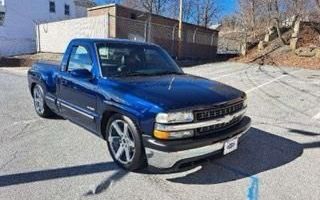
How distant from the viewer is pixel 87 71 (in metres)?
4.70

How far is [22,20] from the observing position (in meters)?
32.2

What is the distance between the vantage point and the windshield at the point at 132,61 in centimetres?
470

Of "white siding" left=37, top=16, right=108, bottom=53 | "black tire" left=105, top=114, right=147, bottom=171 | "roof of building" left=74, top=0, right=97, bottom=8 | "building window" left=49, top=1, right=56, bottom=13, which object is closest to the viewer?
"black tire" left=105, top=114, right=147, bottom=171

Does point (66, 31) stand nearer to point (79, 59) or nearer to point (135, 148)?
point (79, 59)

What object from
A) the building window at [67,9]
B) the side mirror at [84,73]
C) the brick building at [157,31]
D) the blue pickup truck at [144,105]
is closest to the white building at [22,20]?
the building window at [67,9]

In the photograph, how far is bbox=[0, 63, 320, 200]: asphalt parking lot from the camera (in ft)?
11.8

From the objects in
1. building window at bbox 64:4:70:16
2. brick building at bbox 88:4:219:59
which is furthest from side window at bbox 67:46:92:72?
building window at bbox 64:4:70:16

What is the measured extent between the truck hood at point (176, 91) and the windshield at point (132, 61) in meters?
0.27

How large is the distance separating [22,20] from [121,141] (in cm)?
3188

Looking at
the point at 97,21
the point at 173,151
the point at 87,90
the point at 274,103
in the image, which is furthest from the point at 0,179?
the point at 97,21

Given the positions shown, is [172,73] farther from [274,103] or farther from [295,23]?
[295,23]

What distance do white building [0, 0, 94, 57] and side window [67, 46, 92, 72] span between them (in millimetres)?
27099

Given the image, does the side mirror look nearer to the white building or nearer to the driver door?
the driver door

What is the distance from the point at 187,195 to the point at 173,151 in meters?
0.49
